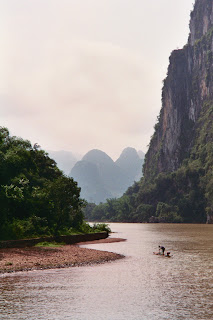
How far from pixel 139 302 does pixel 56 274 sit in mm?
8073

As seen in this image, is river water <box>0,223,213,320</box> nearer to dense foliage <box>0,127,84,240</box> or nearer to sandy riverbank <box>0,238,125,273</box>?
sandy riverbank <box>0,238,125,273</box>

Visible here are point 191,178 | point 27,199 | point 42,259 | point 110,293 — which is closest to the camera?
point 110,293

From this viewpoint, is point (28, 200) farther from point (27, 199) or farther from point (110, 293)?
point (110, 293)

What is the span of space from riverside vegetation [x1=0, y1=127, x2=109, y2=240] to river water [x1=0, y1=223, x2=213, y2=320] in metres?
13.1

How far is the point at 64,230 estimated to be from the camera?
4769 centimetres

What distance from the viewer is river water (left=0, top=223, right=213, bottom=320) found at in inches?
536

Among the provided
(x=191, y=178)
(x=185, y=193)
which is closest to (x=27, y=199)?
(x=191, y=178)

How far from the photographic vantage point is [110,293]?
1712 cm

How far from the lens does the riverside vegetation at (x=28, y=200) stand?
35.9 metres

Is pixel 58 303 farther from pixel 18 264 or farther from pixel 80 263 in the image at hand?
pixel 80 263

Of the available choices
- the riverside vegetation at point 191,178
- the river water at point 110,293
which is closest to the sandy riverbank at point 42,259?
the river water at point 110,293

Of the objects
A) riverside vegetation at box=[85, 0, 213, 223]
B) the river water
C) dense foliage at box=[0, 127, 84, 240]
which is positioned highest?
riverside vegetation at box=[85, 0, 213, 223]

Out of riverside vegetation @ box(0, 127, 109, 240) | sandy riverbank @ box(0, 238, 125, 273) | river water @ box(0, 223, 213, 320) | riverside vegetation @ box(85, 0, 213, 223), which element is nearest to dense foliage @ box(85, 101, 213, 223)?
riverside vegetation @ box(85, 0, 213, 223)

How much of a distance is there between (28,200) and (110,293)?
24128mm
